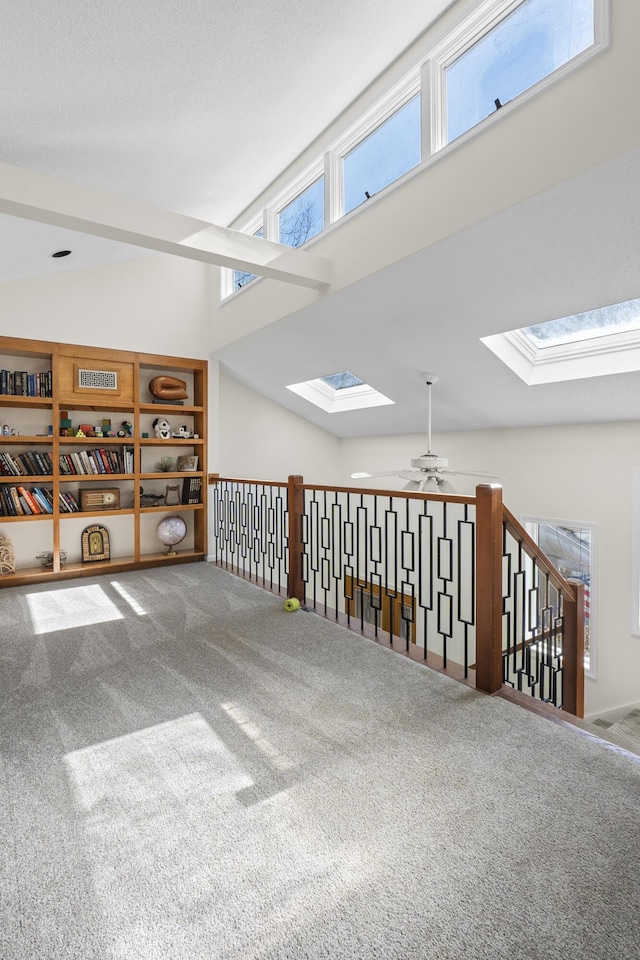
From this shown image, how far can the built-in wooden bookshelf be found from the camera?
4.80 metres

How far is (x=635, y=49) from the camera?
208 centimetres

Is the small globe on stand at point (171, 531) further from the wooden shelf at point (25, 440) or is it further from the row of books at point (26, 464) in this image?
the wooden shelf at point (25, 440)

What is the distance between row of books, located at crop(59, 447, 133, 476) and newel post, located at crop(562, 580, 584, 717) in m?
4.19

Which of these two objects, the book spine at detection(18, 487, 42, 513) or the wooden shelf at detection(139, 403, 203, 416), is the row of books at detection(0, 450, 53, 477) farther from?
the wooden shelf at detection(139, 403, 203, 416)

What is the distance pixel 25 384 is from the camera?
15.6ft

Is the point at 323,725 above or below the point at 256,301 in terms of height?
below

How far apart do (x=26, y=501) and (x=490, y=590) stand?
4.20 m

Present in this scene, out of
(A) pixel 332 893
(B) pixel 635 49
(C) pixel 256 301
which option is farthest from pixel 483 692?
(C) pixel 256 301

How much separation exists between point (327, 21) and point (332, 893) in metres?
3.62

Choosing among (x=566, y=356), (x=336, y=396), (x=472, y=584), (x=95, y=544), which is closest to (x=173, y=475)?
(x=95, y=544)

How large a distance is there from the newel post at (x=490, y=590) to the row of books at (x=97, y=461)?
154 inches

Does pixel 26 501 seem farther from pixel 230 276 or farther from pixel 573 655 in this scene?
pixel 573 655

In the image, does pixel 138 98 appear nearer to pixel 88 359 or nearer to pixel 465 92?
pixel 465 92

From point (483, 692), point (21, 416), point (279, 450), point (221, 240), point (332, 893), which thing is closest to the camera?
point (332, 893)
